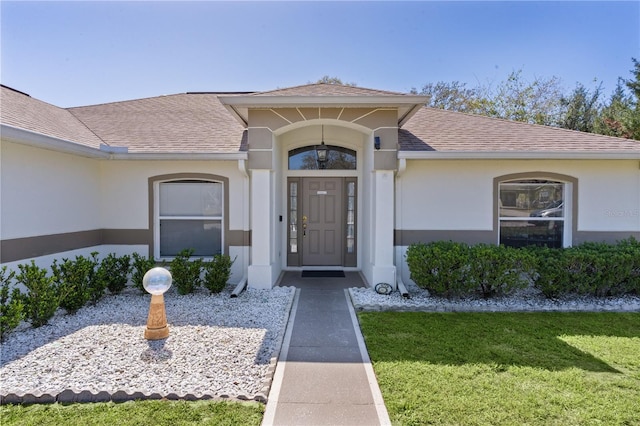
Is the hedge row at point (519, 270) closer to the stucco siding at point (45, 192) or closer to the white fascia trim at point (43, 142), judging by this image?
the white fascia trim at point (43, 142)

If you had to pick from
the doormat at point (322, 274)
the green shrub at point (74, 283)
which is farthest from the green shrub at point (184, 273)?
the doormat at point (322, 274)

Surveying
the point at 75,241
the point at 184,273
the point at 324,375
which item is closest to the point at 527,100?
the point at 184,273

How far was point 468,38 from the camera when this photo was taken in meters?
12.0

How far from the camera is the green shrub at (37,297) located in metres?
4.86

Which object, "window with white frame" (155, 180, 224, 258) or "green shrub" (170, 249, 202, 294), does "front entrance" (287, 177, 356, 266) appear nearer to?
"window with white frame" (155, 180, 224, 258)

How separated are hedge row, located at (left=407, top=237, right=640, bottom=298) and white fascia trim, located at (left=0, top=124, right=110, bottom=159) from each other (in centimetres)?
637

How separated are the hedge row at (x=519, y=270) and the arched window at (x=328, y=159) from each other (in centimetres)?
325

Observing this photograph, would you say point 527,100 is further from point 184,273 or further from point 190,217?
point 184,273

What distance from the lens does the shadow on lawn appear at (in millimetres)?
4035

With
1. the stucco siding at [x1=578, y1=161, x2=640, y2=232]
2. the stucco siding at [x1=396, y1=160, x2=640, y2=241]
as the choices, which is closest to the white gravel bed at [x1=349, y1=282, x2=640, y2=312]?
the stucco siding at [x1=396, y1=160, x2=640, y2=241]

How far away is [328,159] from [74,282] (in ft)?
18.9

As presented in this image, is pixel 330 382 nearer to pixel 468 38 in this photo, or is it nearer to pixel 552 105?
pixel 468 38

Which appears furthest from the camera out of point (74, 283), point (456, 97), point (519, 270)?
point (456, 97)

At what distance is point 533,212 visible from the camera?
299 inches
